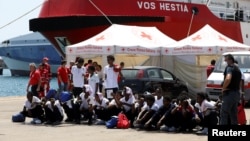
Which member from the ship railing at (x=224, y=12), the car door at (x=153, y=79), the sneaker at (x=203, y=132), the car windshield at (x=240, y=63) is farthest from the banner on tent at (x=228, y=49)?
the ship railing at (x=224, y=12)

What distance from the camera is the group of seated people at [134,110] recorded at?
457 inches

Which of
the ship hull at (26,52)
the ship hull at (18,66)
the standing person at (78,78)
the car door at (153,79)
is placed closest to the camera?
the standing person at (78,78)

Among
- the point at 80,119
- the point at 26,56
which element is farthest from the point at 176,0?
the point at 26,56

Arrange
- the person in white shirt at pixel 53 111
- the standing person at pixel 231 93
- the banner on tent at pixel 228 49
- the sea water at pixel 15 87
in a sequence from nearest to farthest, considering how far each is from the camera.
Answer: the standing person at pixel 231 93 < the person in white shirt at pixel 53 111 < the banner on tent at pixel 228 49 < the sea water at pixel 15 87

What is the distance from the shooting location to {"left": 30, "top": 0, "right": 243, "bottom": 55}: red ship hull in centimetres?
2508

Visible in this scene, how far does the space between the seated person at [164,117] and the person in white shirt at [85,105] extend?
184 cm

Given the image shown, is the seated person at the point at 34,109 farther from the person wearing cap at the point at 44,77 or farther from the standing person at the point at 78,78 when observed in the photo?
the person wearing cap at the point at 44,77

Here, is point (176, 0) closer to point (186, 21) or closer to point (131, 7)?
point (186, 21)

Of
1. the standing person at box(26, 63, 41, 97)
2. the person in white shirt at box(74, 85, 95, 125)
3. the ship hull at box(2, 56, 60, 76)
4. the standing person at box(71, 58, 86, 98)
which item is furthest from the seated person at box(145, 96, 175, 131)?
the ship hull at box(2, 56, 60, 76)

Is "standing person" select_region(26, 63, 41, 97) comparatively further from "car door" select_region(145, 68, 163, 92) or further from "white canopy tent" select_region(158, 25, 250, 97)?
"white canopy tent" select_region(158, 25, 250, 97)

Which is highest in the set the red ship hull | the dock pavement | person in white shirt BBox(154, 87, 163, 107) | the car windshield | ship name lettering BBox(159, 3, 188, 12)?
ship name lettering BBox(159, 3, 188, 12)

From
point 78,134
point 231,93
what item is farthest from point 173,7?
point 231,93

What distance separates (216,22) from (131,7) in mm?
5572

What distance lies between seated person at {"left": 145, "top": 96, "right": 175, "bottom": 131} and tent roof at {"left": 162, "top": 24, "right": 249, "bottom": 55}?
303 inches
